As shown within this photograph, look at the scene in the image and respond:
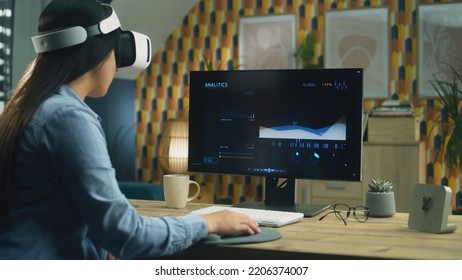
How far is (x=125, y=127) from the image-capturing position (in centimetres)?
643

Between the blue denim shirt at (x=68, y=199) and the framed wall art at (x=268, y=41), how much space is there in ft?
15.1

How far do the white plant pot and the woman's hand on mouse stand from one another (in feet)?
1.73

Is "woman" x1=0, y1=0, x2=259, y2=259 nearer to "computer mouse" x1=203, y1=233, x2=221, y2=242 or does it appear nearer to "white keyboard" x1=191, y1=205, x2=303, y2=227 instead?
"computer mouse" x1=203, y1=233, x2=221, y2=242

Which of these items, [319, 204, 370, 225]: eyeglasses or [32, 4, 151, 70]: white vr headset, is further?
[319, 204, 370, 225]: eyeglasses

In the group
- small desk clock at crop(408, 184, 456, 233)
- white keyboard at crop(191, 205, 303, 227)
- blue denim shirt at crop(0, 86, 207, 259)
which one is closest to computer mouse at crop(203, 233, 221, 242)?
blue denim shirt at crop(0, 86, 207, 259)

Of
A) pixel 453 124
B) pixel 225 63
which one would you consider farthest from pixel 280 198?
pixel 225 63

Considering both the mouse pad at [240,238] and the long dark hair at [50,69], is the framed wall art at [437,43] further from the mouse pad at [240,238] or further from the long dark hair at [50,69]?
the long dark hair at [50,69]

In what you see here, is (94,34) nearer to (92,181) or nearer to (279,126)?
(92,181)

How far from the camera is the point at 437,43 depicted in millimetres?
5484

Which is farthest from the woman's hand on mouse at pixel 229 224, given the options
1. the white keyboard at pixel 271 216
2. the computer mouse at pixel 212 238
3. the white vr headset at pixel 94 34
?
the white vr headset at pixel 94 34

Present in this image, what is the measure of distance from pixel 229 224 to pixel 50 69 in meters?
0.62

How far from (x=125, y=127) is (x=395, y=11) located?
114 inches

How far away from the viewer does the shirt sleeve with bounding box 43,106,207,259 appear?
1.41m
